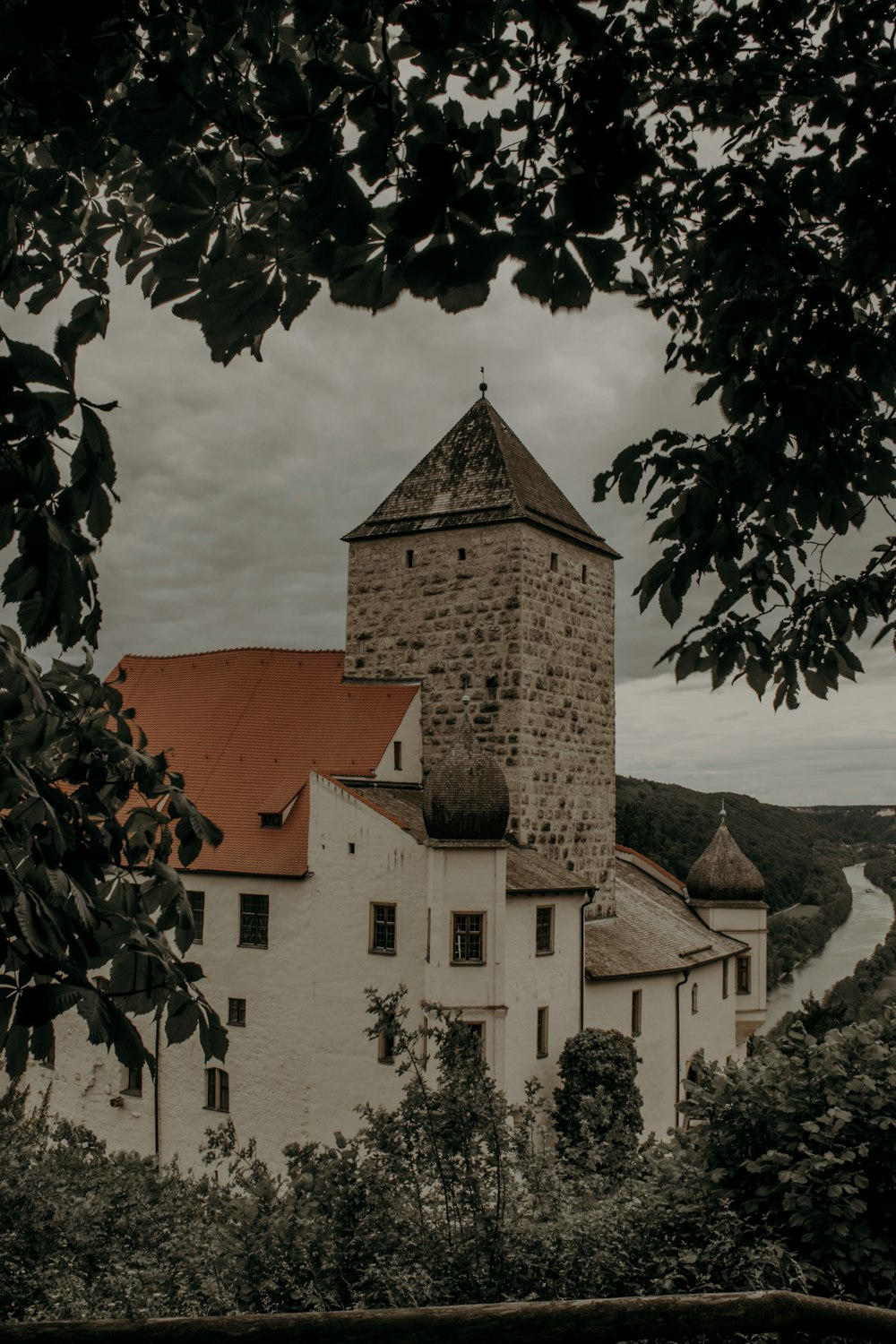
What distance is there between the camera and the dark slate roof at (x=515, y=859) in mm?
16391

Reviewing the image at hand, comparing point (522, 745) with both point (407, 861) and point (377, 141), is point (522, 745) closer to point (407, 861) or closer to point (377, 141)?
point (407, 861)

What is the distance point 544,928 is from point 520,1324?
49.8ft

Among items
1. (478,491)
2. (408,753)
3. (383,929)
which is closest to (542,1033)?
(383,929)

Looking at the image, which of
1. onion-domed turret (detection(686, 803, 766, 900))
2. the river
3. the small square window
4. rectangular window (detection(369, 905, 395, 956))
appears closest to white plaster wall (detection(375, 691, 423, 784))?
rectangular window (detection(369, 905, 395, 956))

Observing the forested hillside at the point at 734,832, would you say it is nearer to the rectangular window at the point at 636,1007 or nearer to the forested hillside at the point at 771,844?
the forested hillside at the point at 771,844

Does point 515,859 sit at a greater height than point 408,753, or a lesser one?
lesser

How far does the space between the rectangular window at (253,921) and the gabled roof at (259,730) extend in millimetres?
534

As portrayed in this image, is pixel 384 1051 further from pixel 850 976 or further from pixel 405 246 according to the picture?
pixel 850 976

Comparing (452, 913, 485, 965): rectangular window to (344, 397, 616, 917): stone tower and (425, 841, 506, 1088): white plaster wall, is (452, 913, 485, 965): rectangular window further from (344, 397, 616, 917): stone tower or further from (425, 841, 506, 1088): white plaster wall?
(344, 397, 616, 917): stone tower

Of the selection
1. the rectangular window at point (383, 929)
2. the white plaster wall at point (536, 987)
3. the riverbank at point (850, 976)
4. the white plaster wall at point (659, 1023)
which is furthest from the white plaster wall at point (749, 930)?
the rectangular window at point (383, 929)

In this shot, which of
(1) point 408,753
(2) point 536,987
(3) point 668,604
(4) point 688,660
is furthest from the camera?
(1) point 408,753

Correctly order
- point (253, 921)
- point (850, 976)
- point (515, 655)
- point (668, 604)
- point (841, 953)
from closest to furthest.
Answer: point (668, 604), point (253, 921), point (515, 655), point (850, 976), point (841, 953)

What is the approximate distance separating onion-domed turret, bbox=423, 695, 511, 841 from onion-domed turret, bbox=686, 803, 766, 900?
31.6 feet

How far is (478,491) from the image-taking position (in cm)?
1975
